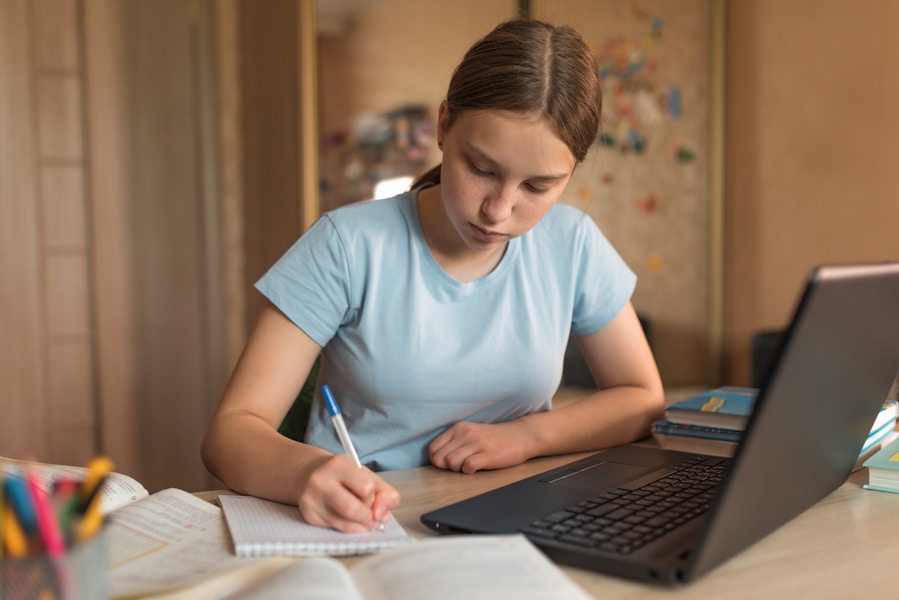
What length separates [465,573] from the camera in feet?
2.19

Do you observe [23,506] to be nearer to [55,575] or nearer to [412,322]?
[55,575]

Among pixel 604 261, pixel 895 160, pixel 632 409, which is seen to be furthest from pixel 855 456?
pixel 895 160

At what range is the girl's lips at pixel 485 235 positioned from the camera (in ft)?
3.80

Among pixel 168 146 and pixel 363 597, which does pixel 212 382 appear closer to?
pixel 168 146

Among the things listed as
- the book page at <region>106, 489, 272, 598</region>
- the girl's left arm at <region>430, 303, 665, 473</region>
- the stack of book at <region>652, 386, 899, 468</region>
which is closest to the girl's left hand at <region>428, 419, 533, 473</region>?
the girl's left arm at <region>430, 303, 665, 473</region>

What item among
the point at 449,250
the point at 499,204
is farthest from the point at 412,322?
the point at 499,204

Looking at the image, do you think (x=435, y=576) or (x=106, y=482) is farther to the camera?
(x=106, y=482)

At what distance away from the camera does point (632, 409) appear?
51.9 inches

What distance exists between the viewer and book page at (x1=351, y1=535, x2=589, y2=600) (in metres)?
0.64

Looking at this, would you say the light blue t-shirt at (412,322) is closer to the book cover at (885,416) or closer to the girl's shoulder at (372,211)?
the girl's shoulder at (372,211)

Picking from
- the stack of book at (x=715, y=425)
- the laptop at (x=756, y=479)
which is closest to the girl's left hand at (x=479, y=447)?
the laptop at (x=756, y=479)

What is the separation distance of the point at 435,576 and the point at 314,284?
624mm

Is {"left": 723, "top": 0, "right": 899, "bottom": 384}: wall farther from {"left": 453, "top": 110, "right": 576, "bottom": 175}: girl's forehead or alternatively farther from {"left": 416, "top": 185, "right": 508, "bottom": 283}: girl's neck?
{"left": 453, "top": 110, "right": 576, "bottom": 175}: girl's forehead

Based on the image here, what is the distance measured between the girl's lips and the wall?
6.76 feet
